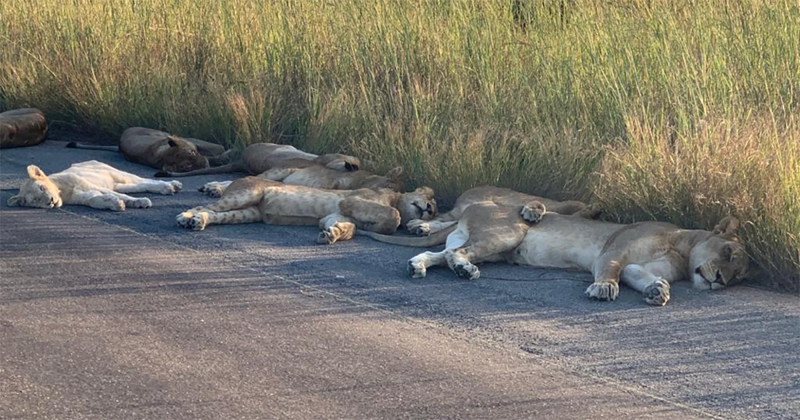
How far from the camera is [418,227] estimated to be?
8.37 meters

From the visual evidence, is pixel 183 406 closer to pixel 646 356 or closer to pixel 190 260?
pixel 646 356

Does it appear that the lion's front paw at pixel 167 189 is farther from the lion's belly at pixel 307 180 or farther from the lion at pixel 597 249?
the lion at pixel 597 249

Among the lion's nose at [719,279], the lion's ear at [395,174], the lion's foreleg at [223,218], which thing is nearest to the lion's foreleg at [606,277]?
the lion's nose at [719,279]

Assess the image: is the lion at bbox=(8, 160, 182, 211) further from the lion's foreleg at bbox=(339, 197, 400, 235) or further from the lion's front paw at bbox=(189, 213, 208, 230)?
the lion's foreleg at bbox=(339, 197, 400, 235)

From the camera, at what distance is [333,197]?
8742 millimetres

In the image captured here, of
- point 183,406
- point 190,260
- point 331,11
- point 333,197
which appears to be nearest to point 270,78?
point 331,11

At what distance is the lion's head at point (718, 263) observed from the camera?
689cm

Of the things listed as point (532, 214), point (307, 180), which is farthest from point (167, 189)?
point (532, 214)

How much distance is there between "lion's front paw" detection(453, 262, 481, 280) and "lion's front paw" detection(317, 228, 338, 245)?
1120mm

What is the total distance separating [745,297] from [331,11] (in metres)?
7.31

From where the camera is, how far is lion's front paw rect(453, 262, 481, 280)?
7273 mm

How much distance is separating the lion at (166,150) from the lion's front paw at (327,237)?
288cm

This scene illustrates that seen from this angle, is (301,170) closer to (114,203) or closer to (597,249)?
(114,203)

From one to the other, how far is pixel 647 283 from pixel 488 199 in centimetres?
171
